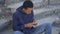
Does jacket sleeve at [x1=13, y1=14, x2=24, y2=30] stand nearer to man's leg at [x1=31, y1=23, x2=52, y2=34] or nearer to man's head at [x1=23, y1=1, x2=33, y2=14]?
man's head at [x1=23, y1=1, x2=33, y2=14]

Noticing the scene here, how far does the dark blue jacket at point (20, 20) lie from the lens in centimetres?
471

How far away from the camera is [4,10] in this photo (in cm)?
692

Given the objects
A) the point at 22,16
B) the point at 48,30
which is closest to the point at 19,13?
the point at 22,16

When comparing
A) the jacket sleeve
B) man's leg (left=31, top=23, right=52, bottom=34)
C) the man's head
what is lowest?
man's leg (left=31, top=23, right=52, bottom=34)

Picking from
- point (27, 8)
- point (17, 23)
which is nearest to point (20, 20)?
point (17, 23)

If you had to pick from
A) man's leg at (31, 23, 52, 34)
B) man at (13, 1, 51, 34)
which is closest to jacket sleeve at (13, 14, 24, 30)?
man at (13, 1, 51, 34)

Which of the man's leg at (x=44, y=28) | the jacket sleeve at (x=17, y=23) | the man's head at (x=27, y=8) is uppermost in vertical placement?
the man's head at (x=27, y=8)

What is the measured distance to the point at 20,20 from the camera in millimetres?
4754

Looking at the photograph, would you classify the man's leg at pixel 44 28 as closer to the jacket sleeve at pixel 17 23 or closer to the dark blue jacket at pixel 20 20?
the dark blue jacket at pixel 20 20

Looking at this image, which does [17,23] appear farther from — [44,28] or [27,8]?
[44,28]

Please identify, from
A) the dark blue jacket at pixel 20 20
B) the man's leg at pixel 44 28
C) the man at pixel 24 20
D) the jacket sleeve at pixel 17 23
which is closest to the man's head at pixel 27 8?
the man at pixel 24 20

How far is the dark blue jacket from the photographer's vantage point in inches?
185

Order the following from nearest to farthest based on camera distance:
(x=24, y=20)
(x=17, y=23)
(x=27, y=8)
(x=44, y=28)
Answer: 1. (x=27, y=8)
2. (x=17, y=23)
3. (x=24, y=20)
4. (x=44, y=28)

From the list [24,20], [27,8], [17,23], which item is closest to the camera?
[27,8]
